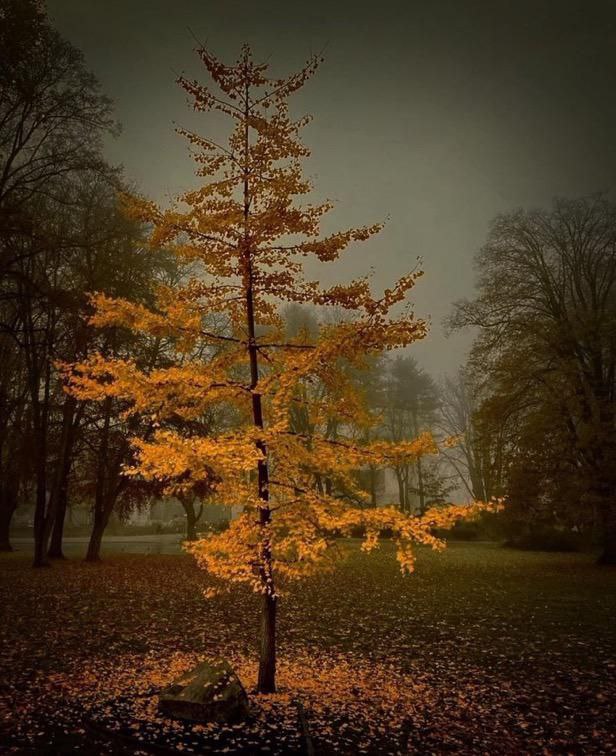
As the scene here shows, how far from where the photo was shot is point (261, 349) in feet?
22.2

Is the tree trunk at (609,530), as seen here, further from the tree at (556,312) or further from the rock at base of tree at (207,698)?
the rock at base of tree at (207,698)

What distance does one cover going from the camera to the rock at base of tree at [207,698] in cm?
520

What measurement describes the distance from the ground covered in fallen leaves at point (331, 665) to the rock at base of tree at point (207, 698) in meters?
0.18

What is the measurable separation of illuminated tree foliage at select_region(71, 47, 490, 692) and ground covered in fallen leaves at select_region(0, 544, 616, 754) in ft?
4.86

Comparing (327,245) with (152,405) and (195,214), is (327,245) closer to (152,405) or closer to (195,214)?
(195,214)

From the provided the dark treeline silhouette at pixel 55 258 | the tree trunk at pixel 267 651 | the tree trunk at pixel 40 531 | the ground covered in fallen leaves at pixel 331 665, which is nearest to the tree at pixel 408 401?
the dark treeline silhouette at pixel 55 258

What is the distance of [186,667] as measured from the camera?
7074 millimetres

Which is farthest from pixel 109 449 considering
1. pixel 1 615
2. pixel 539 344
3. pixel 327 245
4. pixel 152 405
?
pixel 539 344

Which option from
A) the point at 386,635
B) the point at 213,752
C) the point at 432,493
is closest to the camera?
the point at 213,752

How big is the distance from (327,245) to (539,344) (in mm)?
15426

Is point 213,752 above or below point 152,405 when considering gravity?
below

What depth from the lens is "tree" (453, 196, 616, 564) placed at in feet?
58.1

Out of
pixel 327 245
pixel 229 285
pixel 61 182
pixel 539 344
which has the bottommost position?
pixel 229 285

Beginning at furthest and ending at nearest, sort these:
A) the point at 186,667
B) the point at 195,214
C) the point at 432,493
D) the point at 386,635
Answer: the point at 432,493 → the point at 386,635 → the point at 186,667 → the point at 195,214
